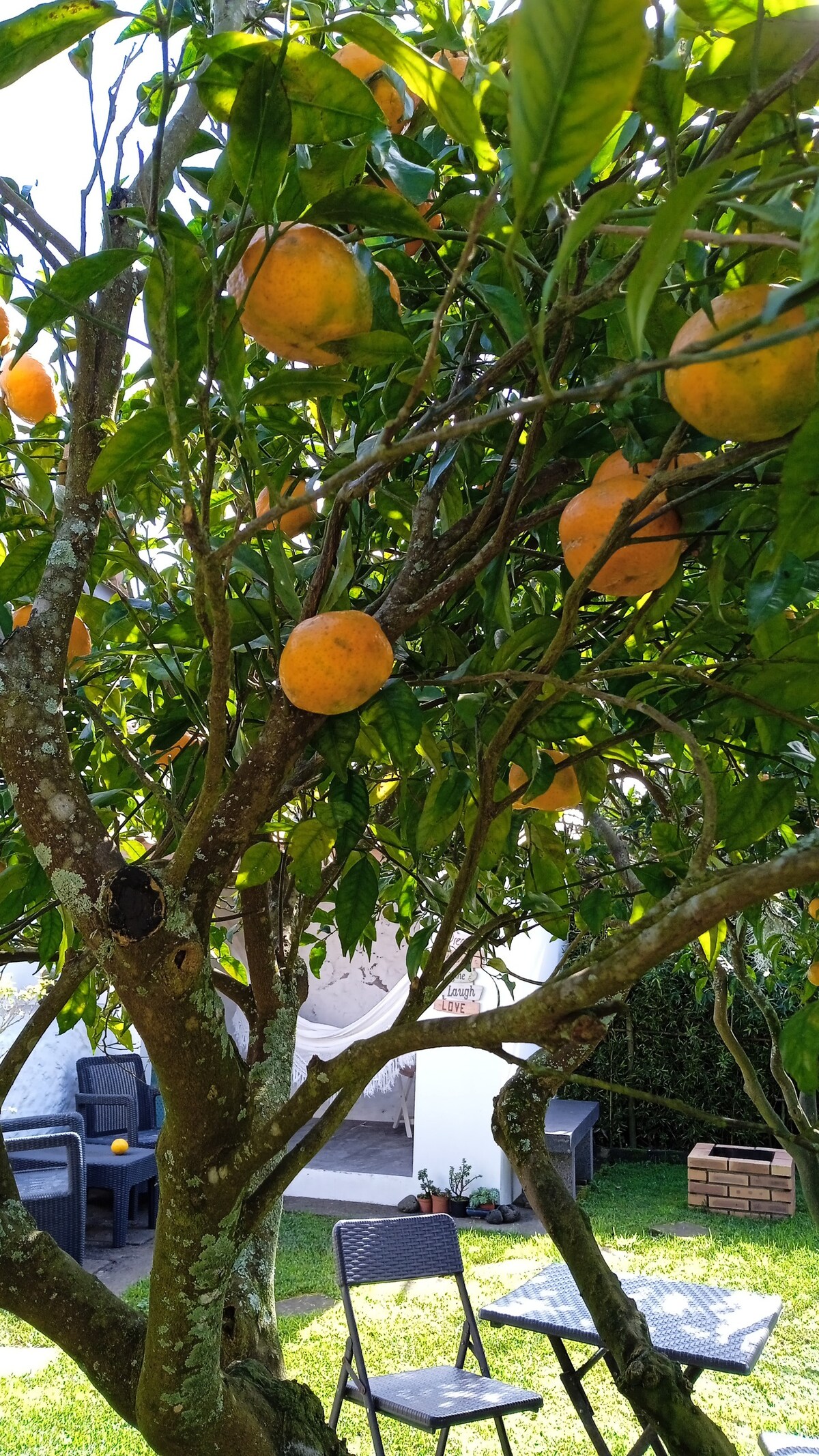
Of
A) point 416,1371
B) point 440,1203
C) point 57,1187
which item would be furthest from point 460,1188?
point 416,1371

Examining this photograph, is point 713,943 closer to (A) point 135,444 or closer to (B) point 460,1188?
(A) point 135,444

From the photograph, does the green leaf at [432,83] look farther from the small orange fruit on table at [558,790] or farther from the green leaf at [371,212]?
the small orange fruit on table at [558,790]

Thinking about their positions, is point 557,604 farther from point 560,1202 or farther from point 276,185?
point 560,1202

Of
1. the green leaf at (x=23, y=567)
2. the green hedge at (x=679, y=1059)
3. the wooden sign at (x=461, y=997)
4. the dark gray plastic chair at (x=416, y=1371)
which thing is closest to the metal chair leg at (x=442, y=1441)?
the dark gray plastic chair at (x=416, y=1371)

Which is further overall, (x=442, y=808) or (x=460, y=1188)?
(x=460, y=1188)

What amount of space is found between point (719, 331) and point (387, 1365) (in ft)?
13.8

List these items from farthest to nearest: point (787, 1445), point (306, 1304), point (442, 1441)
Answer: point (306, 1304), point (442, 1441), point (787, 1445)

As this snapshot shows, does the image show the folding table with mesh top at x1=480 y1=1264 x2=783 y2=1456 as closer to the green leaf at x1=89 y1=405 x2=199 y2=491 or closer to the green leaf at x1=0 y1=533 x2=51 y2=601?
the green leaf at x1=0 y1=533 x2=51 y2=601

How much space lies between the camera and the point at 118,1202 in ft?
17.3

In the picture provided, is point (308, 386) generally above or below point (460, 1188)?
above

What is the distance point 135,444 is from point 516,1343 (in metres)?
4.39

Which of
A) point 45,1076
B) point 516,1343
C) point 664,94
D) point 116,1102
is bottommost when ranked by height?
point 516,1343

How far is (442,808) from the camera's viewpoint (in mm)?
847

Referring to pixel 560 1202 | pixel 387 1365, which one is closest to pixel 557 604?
pixel 560 1202
